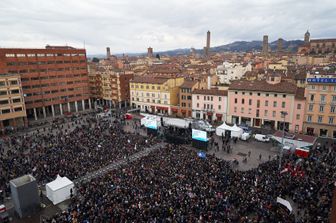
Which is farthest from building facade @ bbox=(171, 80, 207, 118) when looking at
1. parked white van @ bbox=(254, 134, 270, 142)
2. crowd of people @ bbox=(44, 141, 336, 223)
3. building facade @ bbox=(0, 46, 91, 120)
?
building facade @ bbox=(0, 46, 91, 120)

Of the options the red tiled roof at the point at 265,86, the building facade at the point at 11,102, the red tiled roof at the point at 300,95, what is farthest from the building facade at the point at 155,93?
the red tiled roof at the point at 300,95

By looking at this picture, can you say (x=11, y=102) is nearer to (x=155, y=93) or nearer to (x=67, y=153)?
(x=67, y=153)

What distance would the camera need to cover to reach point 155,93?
197 ft

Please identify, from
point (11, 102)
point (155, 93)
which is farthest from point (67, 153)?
point (155, 93)

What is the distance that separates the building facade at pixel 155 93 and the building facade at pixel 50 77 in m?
16.9

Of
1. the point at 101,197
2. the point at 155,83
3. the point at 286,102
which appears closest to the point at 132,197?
the point at 101,197

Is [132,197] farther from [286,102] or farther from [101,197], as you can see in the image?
[286,102]

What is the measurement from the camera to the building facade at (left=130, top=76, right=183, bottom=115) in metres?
58.0

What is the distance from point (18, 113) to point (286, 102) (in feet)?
183

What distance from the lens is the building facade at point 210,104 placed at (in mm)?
49594

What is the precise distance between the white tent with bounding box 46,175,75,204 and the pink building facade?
35.4m

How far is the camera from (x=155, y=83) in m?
58.9

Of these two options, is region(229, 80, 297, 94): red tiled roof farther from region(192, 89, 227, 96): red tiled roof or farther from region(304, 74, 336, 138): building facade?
region(304, 74, 336, 138): building facade

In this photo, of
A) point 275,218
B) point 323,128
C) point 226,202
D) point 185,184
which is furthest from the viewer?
point 323,128
